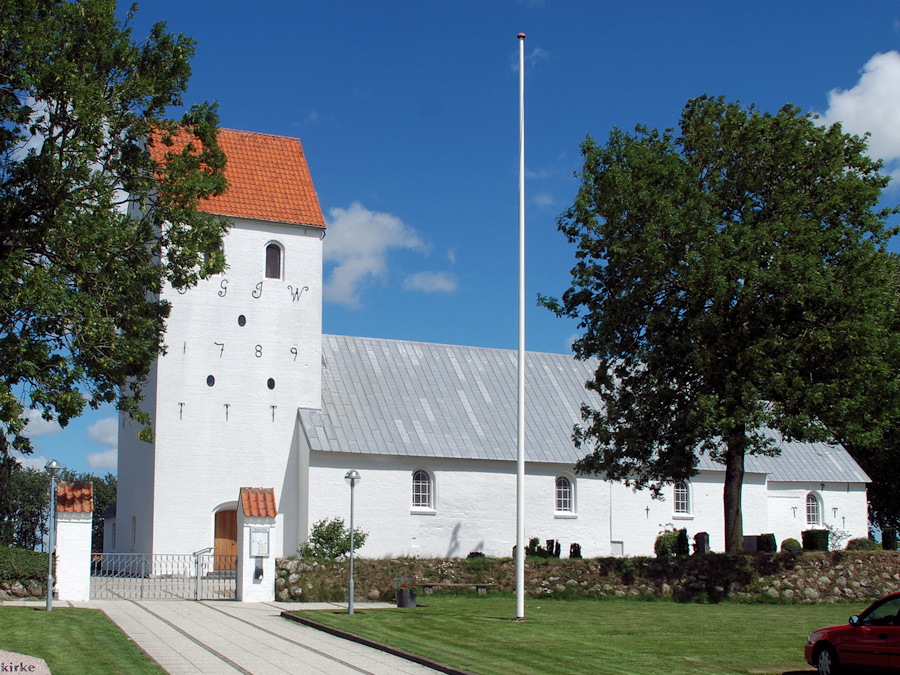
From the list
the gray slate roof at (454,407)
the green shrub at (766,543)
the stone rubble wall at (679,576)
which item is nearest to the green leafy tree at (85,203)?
the stone rubble wall at (679,576)

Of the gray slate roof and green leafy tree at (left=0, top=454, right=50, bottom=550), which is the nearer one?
the gray slate roof

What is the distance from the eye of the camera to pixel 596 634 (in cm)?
1620

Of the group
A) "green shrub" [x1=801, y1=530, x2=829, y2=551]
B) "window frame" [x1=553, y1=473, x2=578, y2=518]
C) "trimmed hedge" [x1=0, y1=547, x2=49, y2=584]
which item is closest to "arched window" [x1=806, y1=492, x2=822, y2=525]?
"green shrub" [x1=801, y1=530, x2=829, y2=551]

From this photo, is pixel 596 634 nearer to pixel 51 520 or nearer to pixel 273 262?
pixel 51 520

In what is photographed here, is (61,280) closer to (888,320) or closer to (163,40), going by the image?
(163,40)

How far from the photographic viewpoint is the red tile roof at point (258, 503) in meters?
22.5

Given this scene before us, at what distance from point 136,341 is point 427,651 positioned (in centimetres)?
956

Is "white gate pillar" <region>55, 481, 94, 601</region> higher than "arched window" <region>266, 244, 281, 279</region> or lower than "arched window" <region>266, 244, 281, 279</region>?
lower

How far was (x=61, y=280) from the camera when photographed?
59.7ft

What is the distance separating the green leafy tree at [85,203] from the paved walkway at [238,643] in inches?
162

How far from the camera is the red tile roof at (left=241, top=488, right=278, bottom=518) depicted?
22.5 m

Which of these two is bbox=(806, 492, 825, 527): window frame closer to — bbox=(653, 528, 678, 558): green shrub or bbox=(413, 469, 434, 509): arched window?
bbox=(653, 528, 678, 558): green shrub

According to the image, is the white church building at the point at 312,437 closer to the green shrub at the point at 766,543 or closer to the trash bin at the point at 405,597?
the green shrub at the point at 766,543

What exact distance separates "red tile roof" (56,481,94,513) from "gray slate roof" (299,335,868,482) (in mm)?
9360
